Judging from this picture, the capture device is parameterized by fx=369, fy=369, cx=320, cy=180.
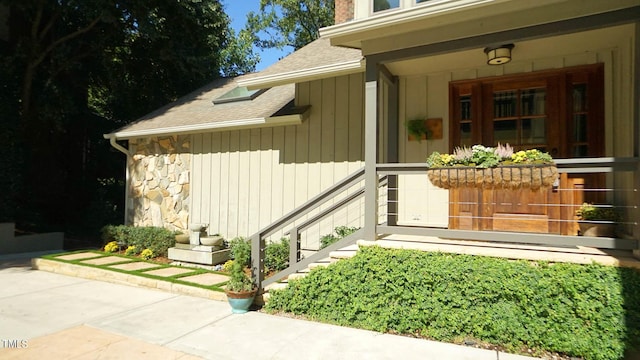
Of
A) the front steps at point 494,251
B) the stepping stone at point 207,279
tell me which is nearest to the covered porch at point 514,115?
the front steps at point 494,251

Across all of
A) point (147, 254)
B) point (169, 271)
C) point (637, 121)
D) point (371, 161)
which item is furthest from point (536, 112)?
point (147, 254)

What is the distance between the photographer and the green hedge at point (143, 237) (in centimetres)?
790

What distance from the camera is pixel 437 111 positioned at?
577 cm

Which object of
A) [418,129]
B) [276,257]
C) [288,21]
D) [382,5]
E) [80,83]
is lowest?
[276,257]

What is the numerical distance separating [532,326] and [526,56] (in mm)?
3485

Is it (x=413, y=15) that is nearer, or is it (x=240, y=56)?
(x=413, y=15)

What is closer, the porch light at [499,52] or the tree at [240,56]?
the porch light at [499,52]

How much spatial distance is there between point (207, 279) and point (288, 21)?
18.5 m

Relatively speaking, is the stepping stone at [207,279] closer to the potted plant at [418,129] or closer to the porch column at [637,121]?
the potted plant at [418,129]

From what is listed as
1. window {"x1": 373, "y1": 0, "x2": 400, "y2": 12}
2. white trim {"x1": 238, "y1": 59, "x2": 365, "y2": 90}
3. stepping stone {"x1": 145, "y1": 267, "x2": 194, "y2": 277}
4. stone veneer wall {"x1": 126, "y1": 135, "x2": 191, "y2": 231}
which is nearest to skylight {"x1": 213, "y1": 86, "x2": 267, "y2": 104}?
stone veneer wall {"x1": 126, "y1": 135, "x2": 191, "y2": 231}

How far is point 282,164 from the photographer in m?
7.09

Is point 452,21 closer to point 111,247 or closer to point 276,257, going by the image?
point 276,257

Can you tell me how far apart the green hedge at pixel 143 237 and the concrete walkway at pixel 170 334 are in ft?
7.86

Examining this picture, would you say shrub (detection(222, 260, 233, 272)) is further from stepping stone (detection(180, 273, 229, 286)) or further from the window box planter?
the window box planter
